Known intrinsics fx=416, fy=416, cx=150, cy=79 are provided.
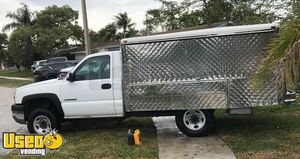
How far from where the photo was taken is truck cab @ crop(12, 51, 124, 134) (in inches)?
351

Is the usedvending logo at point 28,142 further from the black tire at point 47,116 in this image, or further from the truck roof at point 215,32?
the black tire at point 47,116

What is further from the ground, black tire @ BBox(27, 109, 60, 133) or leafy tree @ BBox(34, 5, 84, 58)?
leafy tree @ BBox(34, 5, 84, 58)

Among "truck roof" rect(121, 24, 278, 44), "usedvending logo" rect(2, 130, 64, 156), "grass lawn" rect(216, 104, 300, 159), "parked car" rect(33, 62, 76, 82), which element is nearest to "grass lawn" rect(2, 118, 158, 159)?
"grass lawn" rect(216, 104, 300, 159)

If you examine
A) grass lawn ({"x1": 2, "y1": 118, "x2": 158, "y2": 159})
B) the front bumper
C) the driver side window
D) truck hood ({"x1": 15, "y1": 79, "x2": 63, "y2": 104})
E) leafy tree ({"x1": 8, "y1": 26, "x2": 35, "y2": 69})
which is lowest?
grass lawn ({"x1": 2, "y1": 118, "x2": 158, "y2": 159})

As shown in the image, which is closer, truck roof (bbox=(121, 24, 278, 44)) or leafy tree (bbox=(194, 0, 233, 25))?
truck roof (bbox=(121, 24, 278, 44))

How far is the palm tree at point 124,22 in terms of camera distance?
69.9 metres

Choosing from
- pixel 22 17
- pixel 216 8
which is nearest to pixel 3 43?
pixel 22 17

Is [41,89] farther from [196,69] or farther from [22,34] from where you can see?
[22,34]

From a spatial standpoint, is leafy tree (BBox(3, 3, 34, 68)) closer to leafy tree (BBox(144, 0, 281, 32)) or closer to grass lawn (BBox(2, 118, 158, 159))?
leafy tree (BBox(144, 0, 281, 32))

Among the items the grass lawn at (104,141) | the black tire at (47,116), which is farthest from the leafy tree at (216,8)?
the black tire at (47,116)

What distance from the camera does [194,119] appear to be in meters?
8.80

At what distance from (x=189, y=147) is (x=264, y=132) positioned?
190 centimetres

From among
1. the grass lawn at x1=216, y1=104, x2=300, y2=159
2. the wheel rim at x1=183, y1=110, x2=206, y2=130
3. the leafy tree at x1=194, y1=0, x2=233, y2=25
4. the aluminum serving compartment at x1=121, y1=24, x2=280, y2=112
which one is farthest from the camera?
the leafy tree at x1=194, y1=0, x2=233, y2=25

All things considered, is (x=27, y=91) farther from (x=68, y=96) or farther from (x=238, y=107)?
(x=238, y=107)
